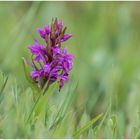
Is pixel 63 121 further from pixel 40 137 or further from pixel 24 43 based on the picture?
pixel 24 43

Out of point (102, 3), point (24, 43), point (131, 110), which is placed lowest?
point (131, 110)

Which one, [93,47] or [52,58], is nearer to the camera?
[52,58]

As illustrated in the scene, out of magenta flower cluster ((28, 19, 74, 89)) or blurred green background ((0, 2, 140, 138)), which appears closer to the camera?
magenta flower cluster ((28, 19, 74, 89))

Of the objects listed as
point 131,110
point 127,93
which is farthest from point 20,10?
point 131,110

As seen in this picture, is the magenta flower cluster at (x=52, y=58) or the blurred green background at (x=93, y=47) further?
the blurred green background at (x=93, y=47)
